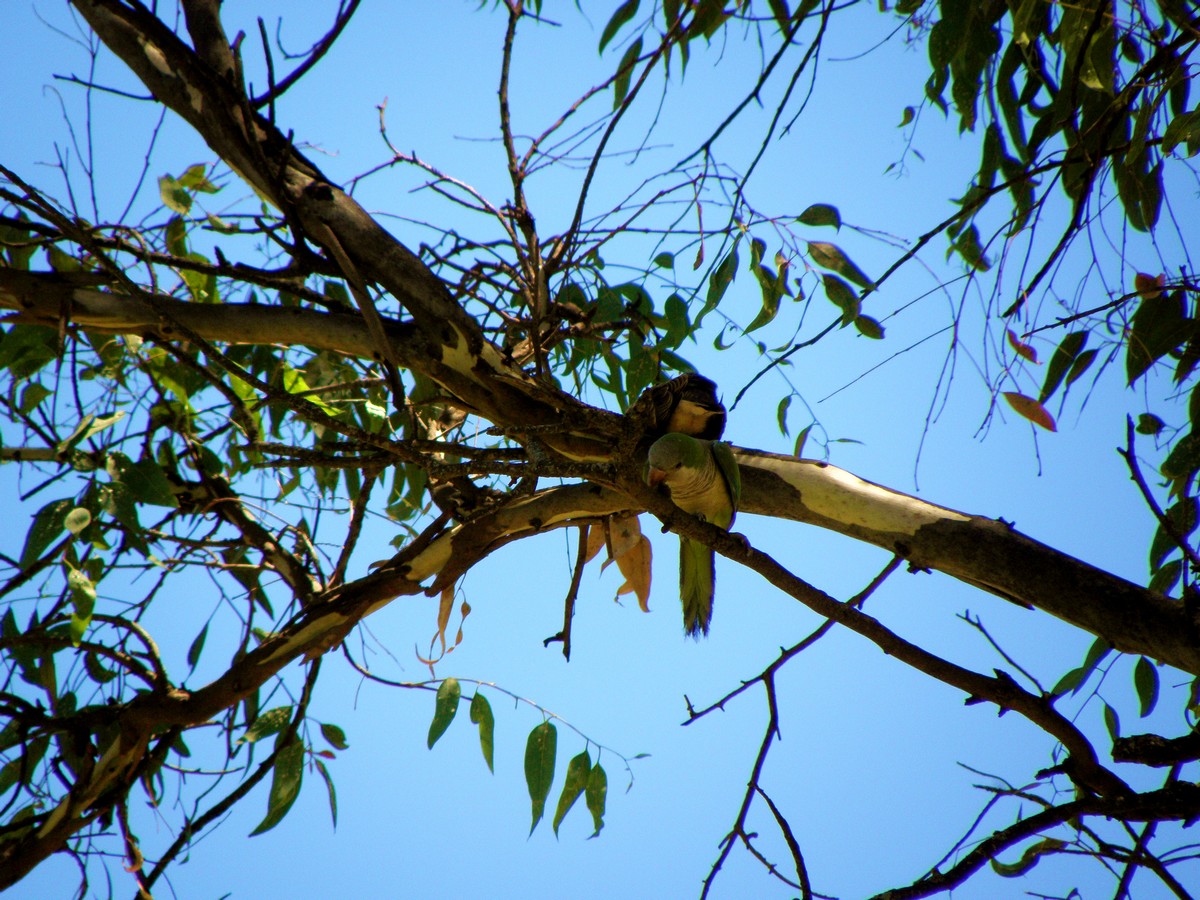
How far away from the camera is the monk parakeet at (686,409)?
1.84 metres

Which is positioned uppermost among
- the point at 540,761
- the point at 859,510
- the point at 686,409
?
the point at 686,409

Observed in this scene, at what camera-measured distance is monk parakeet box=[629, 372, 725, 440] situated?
72.3 inches

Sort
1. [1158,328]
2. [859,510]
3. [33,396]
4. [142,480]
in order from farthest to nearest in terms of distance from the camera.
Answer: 1. [33,396]
2. [142,480]
3. [1158,328]
4. [859,510]

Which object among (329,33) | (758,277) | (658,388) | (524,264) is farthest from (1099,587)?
(329,33)

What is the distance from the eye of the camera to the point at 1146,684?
78.6 inches

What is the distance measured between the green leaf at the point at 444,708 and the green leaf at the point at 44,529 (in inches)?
39.0

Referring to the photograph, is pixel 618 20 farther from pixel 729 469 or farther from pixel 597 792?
pixel 597 792

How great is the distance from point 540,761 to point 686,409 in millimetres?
1007

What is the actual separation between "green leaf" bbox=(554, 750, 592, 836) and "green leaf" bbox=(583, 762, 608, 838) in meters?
0.01

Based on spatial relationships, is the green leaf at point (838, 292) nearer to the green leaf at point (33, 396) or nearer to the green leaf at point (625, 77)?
the green leaf at point (625, 77)

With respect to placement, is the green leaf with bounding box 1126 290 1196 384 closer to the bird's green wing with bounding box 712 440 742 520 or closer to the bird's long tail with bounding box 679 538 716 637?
the bird's green wing with bounding box 712 440 742 520

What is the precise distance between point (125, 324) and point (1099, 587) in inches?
81.7

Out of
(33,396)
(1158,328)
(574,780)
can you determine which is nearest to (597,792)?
(574,780)

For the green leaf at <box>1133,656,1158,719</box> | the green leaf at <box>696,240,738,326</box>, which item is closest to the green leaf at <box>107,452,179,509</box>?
the green leaf at <box>696,240,738,326</box>
